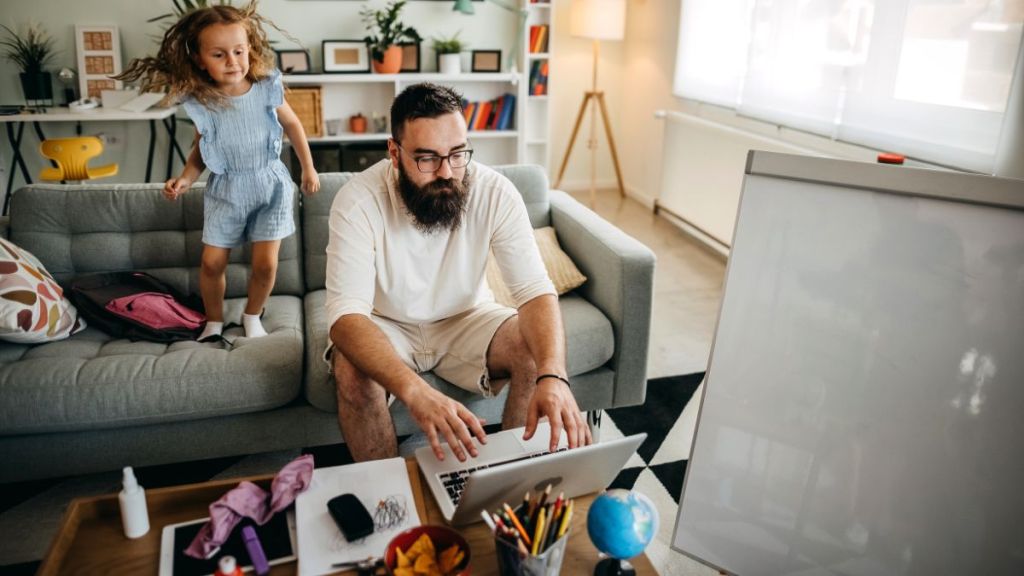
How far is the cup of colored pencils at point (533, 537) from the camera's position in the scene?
96cm

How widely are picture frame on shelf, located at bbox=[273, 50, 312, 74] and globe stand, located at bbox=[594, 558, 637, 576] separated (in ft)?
13.5

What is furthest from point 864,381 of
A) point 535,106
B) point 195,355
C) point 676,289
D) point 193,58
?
point 535,106

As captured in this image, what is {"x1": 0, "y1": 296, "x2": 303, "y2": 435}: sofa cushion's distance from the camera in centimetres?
170

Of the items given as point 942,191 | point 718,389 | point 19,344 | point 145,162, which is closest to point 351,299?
point 718,389

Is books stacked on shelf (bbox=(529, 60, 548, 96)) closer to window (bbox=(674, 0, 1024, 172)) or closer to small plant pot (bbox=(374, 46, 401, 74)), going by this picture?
small plant pot (bbox=(374, 46, 401, 74))

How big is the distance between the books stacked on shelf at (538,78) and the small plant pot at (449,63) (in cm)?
54

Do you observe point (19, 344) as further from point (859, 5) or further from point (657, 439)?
point (859, 5)

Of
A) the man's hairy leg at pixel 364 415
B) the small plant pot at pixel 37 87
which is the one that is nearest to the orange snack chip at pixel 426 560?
the man's hairy leg at pixel 364 415

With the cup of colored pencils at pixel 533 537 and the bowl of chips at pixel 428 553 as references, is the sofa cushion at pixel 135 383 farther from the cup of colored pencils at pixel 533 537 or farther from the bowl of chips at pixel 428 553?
the cup of colored pencils at pixel 533 537

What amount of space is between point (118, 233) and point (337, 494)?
1.47 metres

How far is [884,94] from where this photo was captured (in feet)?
9.20

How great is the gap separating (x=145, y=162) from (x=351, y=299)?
12.2 feet

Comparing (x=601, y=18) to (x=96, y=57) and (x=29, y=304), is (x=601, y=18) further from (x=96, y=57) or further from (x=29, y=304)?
(x=29, y=304)

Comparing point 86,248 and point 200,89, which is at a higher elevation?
point 200,89
